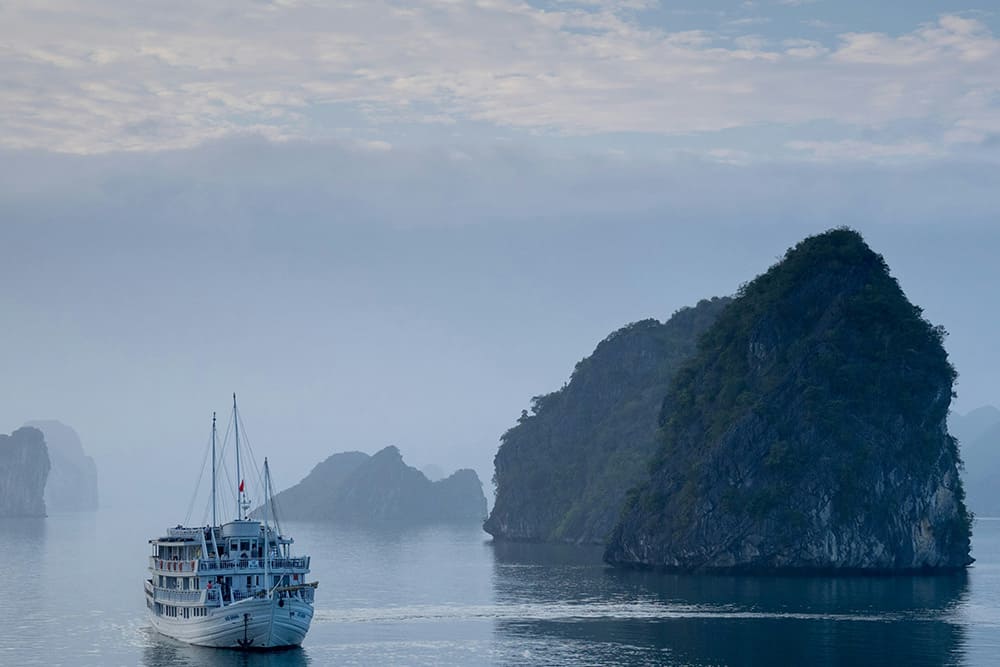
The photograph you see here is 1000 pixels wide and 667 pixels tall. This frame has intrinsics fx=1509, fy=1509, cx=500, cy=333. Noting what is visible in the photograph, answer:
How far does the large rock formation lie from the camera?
16275cm

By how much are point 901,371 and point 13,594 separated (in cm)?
9673

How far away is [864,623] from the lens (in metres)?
113

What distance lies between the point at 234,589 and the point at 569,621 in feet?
92.0

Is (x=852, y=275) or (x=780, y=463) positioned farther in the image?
(x=852, y=275)

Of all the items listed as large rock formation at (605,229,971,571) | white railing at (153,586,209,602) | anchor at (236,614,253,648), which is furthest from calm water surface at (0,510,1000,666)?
large rock formation at (605,229,971,571)

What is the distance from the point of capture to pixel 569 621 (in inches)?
4555

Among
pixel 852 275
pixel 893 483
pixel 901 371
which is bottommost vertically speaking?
pixel 893 483

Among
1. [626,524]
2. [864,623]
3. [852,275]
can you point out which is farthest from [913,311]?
[864,623]

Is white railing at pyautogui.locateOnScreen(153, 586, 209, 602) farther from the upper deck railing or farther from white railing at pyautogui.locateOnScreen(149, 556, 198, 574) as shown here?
the upper deck railing

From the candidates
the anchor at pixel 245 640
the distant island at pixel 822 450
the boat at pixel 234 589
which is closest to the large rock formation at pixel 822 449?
the distant island at pixel 822 450

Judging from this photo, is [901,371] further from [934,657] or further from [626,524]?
[934,657]

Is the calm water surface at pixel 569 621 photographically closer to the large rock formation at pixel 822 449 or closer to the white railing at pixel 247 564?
the white railing at pixel 247 564

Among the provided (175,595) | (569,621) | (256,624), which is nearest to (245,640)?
(256,624)

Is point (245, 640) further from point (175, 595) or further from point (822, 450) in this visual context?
point (822, 450)
